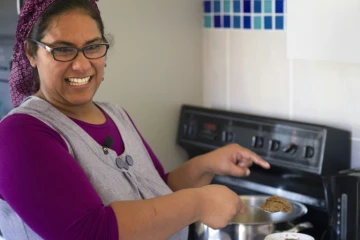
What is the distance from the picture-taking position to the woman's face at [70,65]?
138cm

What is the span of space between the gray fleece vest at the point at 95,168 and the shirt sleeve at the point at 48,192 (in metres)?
0.10

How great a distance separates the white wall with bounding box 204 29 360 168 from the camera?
185 cm

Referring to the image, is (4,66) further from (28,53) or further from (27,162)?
(27,162)

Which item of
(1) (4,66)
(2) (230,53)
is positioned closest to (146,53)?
(2) (230,53)

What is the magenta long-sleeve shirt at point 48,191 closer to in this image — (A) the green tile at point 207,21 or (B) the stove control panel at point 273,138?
(B) the stove control panel at point 273,138

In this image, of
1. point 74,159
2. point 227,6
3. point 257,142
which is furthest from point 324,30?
point 74,159

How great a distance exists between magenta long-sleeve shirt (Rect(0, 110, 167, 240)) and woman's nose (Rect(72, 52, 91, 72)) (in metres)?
0.17

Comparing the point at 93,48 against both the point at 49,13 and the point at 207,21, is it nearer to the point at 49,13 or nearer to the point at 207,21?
the point at 49,13

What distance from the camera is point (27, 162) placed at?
4.14 ft

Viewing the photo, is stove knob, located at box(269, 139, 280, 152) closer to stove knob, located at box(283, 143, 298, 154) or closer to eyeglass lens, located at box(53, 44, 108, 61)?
stove knob, located at box(283, 143, 298, 154)

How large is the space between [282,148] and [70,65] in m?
0.79

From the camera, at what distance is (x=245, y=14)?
2.12 meters

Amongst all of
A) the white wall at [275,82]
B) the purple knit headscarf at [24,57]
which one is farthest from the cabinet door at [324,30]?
the purple knit headscarf at [24,57]

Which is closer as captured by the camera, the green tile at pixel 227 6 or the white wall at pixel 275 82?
the white wall at pixel 275 82
